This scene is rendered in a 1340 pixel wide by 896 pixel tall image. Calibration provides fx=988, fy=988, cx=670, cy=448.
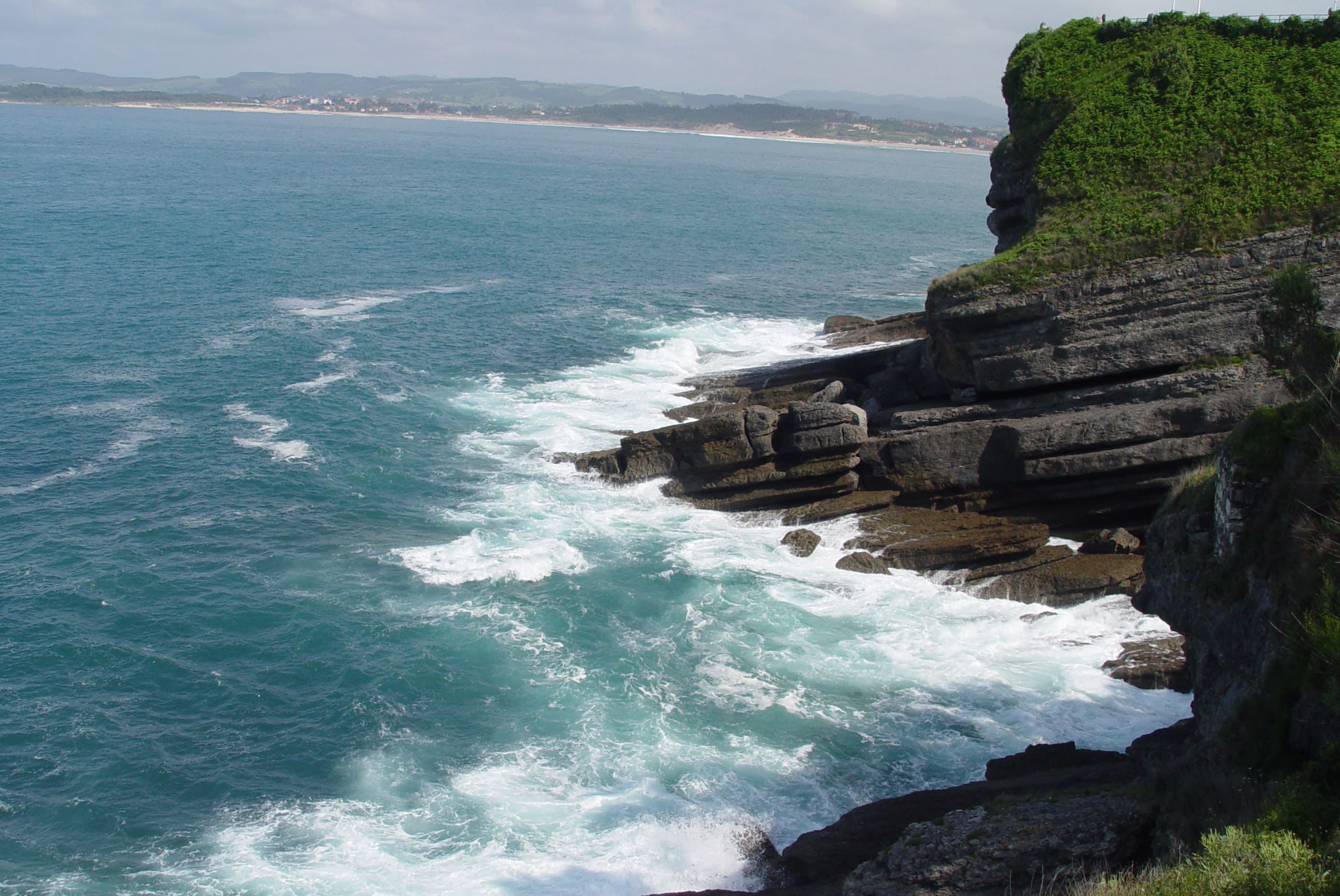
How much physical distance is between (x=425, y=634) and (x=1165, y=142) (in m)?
32.8

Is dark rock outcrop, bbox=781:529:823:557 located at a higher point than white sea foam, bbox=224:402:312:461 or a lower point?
lower

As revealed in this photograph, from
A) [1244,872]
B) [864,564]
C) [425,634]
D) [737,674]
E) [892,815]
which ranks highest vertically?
[1244,872]

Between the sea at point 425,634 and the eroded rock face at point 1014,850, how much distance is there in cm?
473

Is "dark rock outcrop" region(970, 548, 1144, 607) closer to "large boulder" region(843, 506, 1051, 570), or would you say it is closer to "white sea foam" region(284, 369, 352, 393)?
"large boulder" region(843, 506, 1051, 570)

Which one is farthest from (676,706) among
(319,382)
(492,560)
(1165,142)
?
(319,382)

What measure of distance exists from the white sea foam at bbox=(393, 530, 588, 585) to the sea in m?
0.14

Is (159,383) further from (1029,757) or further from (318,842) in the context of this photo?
(1029,757)

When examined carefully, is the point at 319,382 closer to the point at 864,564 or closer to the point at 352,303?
the point at 352,303

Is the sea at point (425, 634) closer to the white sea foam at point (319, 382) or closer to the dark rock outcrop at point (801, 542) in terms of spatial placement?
the white sea foam at point (319, 382)

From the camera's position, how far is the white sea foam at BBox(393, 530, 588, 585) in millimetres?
33031

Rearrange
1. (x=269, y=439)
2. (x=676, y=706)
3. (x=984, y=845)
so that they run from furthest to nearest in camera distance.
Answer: (x=269, y=439) < (x=676, y=706) < (x=984, y=845)

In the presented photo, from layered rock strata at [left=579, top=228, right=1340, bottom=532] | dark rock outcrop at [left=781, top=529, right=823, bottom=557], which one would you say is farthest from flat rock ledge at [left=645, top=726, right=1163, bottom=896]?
dark rock outcrop at [left=781, top=529, right=823, bottom=557]

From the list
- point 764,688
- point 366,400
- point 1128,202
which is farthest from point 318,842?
point 1128,202

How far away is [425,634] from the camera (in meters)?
29.6
